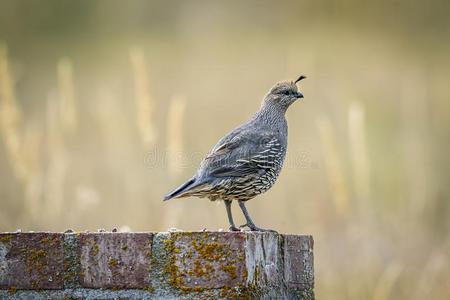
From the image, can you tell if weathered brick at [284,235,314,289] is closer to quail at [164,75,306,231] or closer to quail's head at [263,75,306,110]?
quail at [164,75,306,231]

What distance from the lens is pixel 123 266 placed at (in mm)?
2742

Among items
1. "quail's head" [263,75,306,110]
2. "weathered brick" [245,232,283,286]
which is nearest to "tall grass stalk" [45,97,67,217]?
"quail's head" [263,75,306,110]

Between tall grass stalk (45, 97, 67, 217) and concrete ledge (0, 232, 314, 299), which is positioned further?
tall grass stalk (45, 97, 67, 217)

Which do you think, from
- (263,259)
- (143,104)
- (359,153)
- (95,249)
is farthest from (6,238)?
(359,153)

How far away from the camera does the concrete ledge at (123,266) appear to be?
2734 millimetres

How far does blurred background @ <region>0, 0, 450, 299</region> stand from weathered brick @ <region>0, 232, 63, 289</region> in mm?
2328

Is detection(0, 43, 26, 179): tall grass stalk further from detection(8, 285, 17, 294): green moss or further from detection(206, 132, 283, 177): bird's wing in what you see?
detection(8, 285, 17, 294): green moss

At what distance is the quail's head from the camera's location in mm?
5336

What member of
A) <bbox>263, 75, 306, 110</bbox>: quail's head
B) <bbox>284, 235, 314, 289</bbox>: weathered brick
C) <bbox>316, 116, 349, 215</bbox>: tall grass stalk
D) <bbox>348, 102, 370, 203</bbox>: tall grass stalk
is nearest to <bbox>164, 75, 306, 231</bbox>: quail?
<bbox>263, 75, 306, 110</bbox>: quail's head

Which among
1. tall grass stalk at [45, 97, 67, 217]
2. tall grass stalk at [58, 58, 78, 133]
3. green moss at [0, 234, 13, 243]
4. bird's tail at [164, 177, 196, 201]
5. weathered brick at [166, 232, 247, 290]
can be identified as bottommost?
weathered brick at [166, 232, 247, 290]

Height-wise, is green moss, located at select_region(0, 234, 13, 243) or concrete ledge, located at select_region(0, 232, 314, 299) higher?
green moss, located at select_region(0, 234, 13, 243)

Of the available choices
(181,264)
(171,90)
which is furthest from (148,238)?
(171,90)

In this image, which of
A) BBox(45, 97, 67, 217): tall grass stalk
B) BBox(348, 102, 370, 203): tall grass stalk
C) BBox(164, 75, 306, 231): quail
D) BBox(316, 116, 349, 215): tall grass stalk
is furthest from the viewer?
BBox(348, 102, 370, 203): tall grass stalk

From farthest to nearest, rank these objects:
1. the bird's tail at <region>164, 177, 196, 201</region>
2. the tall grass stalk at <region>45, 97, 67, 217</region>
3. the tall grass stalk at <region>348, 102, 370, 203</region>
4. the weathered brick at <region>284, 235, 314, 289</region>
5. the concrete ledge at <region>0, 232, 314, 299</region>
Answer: the tall grass stalk at <region>348, 102, 370, 203</region> < the tall grass stalk at <region>45, 97, 67, 217</region> < the bird's tail at <region>164, 177, 196, 201</region> < the weathered brick at <region>284, 235, 314, 289</region> < the concrete ledge at <region>0, 232, 314, 299</region>
